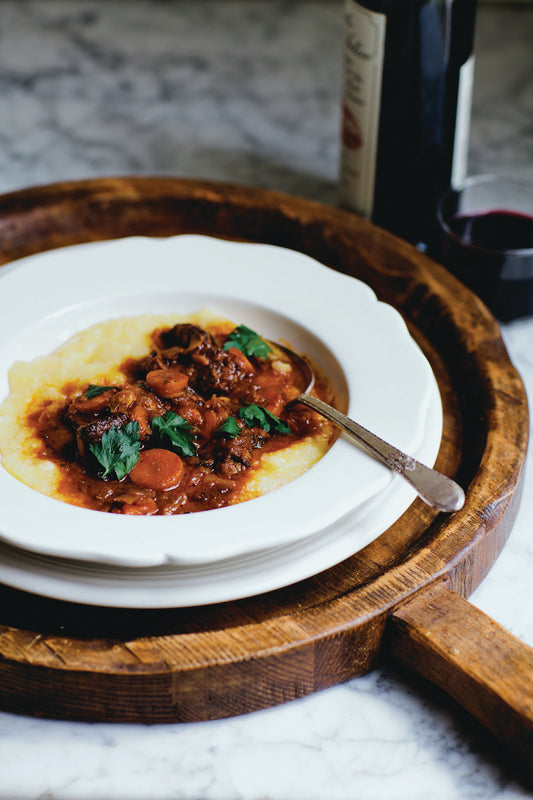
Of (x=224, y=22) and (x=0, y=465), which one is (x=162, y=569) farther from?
(x=224, y=22)

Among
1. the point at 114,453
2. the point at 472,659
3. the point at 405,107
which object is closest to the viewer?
the point at 472,659

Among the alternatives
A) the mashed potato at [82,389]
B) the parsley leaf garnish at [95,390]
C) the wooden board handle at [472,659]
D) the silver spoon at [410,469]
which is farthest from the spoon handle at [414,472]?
the parsley leaf garnish at [95,390]

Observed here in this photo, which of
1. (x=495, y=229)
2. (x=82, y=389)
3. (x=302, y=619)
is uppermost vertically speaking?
(x=495, y=229)

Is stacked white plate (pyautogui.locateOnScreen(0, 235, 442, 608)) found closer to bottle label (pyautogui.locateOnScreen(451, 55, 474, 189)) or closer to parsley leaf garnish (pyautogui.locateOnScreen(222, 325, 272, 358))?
parsley leaf garnish (pyautogui.locateOnScreen(222, 325, 272, 358))

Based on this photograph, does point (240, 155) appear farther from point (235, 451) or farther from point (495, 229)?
point (235, 451)

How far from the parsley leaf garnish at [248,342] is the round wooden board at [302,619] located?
0.71m

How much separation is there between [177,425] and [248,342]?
0.55 metres

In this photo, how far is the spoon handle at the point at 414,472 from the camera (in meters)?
2.49

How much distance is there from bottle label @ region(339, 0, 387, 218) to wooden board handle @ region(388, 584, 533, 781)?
2326mm

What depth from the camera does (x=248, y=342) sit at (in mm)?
3246

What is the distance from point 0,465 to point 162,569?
2.13 feet

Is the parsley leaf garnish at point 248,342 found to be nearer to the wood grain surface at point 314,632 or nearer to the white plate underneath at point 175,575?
A: the wood grain surface at point 314,632

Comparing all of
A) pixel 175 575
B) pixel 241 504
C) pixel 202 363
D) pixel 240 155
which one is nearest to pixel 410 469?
pixel 241 504

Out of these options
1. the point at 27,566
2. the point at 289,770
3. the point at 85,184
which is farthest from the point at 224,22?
the point at 289,770
